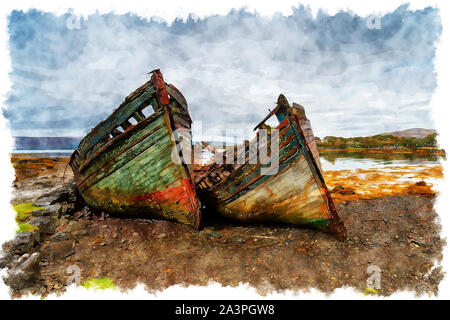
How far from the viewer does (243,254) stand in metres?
4.55

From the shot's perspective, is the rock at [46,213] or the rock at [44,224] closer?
the rock at [44,224]

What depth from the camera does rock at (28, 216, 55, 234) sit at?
16.4ft

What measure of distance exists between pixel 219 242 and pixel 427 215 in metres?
5.38

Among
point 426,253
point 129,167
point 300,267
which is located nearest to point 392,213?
point 426,253

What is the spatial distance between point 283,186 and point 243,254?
162 cm

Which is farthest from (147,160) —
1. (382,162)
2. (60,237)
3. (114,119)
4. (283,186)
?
(382,162)

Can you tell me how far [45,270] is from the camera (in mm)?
3996

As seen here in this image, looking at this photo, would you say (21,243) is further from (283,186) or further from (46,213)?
(283,186)

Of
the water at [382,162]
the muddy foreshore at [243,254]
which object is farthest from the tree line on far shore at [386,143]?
the muddy foreshore at [243,254]

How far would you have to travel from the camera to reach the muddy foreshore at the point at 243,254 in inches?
147

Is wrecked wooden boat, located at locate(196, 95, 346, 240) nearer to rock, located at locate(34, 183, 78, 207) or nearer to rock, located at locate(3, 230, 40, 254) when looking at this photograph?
rock, located at locate(3, 230, 40, 254)

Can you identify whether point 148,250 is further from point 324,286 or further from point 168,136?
point 324,286

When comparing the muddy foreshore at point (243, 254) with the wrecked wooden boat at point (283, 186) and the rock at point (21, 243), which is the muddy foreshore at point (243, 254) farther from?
the wrecked wooden boat at point (283, 186)

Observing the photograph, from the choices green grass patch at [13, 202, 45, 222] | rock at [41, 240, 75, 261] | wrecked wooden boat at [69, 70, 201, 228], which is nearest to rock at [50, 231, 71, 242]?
rock at [41, 240, 75, 261]
